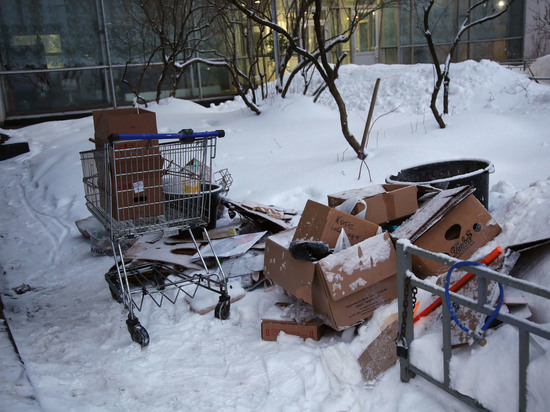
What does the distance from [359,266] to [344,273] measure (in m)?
0.11

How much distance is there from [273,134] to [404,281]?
268 inches

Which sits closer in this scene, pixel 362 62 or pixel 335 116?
pixel 335 116

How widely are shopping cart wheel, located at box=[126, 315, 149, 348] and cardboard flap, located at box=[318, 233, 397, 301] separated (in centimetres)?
128

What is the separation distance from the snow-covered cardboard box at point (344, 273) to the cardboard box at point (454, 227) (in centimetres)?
Answer: 23

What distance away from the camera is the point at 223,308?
3777mm

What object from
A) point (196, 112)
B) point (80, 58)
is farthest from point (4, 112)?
point (196, 112)

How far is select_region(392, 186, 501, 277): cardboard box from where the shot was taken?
3.42 m

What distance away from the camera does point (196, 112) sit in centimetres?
1220

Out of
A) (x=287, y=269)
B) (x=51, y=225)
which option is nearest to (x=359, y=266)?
(x=287, y=269)

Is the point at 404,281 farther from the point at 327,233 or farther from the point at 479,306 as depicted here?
the point at 327,233

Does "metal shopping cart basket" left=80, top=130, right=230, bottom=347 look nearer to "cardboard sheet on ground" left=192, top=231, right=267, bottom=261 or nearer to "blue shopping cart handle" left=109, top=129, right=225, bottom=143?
"blue shopping cart handle" left=109, top=129, right=225, bottom=143

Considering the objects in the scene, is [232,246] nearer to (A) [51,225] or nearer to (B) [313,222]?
(B) [313,222]

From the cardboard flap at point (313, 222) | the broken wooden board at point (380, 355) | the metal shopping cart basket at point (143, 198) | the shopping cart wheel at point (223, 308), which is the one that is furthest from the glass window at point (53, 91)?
the broken wooden board at point (380, 355)

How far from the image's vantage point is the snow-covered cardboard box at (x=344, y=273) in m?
3.13
